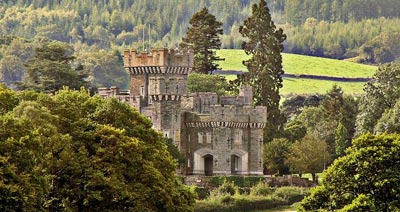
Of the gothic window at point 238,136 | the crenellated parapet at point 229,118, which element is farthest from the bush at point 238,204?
the crenellated parapet at point 229,118

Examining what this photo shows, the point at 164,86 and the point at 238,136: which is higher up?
the point at 164,86

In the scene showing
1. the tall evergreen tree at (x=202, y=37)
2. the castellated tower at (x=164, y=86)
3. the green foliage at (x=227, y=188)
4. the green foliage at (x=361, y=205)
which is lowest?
the green foliage at (x=227, y=188)

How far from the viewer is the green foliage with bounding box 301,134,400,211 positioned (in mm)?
57125

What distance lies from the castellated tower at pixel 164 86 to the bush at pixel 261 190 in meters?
8.43

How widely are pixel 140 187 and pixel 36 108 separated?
7.00 meters

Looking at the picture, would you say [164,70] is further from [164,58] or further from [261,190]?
[261,190]

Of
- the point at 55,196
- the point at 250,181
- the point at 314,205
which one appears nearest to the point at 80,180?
the point at 55,196

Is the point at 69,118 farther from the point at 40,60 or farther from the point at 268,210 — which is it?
the point at 40,60

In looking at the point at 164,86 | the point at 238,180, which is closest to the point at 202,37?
the point at 164,86

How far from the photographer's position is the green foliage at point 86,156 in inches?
2185

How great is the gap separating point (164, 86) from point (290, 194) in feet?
43.3

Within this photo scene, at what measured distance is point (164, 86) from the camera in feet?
325

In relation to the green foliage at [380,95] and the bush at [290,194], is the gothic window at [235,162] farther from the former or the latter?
the green foliage at [380,95]

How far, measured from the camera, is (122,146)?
207 feet
